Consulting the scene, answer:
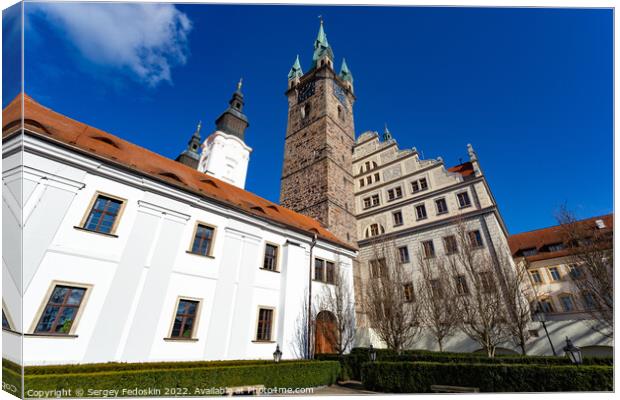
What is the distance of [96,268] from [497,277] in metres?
16.9

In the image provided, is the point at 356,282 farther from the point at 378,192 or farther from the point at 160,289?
the point at 160,289

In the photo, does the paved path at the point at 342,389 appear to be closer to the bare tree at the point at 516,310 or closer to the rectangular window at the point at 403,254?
the bare tree at the point at 516,310

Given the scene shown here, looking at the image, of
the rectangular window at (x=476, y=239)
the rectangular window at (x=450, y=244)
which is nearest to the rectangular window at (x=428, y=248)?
the rectangular window at (x=450, y=244)

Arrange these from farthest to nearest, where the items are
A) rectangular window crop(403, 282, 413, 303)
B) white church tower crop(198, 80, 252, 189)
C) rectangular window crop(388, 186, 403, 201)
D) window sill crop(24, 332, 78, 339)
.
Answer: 1. white church tower crop(198, 80, 252, 189)
2. rectangular window crop(388, 186, 403, 201)
3. rectangular window crop(403, 282, 413, 303)
4. window sill crop(24, 332, 78, 339)

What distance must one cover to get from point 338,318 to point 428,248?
26.7 ft

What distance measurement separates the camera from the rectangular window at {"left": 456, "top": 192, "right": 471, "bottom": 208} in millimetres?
18672

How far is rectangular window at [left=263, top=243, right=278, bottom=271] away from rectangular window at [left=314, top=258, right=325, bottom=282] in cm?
282

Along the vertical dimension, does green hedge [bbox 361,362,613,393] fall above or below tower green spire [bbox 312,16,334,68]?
below

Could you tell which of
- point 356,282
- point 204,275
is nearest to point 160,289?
point 204,275

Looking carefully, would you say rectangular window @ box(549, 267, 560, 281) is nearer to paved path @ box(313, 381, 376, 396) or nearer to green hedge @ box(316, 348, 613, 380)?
green hedge @ box(316, 348, 613, 380)

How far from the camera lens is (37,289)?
767 centimetres

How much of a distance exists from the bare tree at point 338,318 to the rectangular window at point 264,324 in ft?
10.6

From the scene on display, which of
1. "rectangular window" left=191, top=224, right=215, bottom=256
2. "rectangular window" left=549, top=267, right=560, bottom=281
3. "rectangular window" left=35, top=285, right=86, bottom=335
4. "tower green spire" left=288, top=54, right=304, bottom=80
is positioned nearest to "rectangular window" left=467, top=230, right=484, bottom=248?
"rectangular window" left=549, top=267, right=560, bottom=281

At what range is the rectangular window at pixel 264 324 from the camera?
12.4 metres
